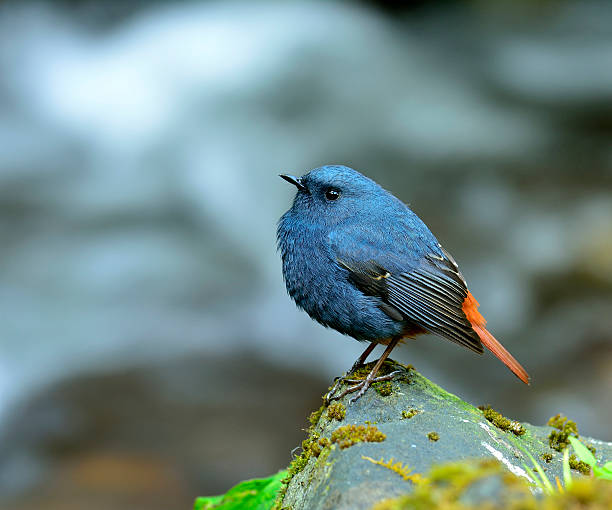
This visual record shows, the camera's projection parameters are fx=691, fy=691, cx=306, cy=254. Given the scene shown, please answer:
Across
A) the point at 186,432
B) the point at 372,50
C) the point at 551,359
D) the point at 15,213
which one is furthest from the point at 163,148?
the point at 551,359

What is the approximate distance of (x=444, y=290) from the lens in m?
3.52

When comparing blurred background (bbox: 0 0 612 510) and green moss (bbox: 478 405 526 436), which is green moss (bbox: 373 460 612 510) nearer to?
green moss (bbox: 478 405 526 436)

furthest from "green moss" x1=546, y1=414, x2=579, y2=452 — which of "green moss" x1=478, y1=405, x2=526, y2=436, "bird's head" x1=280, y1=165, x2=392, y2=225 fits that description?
"bird's head" x1=280, y1=165, x2=392, y2=225

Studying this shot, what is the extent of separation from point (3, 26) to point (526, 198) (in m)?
8.70

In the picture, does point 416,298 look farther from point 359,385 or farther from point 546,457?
point 546,457

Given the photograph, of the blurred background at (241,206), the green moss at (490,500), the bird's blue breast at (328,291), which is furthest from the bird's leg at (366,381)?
the blurred background at (241,206)

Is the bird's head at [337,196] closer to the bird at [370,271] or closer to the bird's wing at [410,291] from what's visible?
the bird at [370,271]

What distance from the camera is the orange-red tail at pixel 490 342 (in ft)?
11.7

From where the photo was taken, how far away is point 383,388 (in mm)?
3236

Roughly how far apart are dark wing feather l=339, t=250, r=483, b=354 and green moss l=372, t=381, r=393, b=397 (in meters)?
0.35

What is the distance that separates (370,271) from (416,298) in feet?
0.87

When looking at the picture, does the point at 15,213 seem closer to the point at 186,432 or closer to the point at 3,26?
the point at 3,26

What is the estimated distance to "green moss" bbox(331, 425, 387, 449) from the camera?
263 centimetres

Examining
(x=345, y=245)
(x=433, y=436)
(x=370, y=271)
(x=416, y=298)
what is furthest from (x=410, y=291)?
(x=433, y=436)
